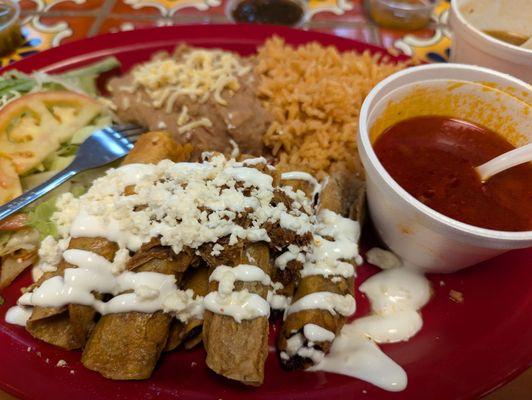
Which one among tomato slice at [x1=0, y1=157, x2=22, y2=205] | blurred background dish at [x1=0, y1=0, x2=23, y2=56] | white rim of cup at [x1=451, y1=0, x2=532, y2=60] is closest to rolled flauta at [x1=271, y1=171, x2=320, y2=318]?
tomato slice at [x1=0, y1=157, x2=22, y2=205]

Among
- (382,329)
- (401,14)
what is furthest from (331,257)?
(401,14)

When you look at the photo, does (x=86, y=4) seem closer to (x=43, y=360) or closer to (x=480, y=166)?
(x=43, y=360)

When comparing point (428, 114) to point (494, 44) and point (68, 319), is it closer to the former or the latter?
point (494, 44)

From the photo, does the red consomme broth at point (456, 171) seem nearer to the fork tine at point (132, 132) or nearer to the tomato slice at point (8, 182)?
the fork tine at point (132, 132)

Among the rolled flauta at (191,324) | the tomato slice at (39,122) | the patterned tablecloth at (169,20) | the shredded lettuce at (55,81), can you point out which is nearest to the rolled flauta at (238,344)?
the rolled flauta at (191,324)

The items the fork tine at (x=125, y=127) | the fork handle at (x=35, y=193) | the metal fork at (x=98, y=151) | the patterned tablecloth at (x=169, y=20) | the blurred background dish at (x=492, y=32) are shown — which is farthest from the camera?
the patterned tablecloth at (x=169, y=20)

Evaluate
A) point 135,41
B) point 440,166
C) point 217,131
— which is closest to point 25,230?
point 217,131
